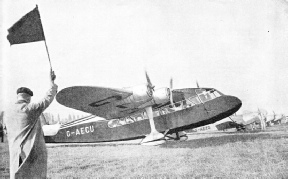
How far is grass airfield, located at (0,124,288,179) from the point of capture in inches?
107

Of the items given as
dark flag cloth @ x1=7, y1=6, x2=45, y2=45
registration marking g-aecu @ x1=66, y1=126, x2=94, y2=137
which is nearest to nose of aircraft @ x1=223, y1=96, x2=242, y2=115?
registration marking g-aecu @ x1=66, y1=126, x2=94, y2=137

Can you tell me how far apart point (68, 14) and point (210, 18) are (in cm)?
176

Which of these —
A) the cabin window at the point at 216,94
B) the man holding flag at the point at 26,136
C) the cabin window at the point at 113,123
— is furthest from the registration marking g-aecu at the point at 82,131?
Answer: the cabin window at the point at 216,94

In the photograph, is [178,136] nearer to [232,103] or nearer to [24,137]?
[232,103]

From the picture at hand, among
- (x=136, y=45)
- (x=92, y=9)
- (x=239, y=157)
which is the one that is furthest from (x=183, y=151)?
(x=92, y=9)

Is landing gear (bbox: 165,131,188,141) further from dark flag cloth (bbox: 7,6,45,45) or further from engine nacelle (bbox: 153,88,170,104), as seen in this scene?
dark flag cloth (bbox: 7,6,45,45)

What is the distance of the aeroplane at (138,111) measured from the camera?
3.11 meters

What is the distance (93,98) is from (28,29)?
109cm

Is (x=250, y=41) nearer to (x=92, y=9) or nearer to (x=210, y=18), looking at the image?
(x=210, y=18)

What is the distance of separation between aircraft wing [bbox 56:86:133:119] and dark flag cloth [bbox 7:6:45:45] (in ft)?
2.02

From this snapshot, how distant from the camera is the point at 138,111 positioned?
3852 mm

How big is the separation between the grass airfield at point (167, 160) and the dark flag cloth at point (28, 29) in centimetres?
116

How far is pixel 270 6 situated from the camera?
11.4 ft

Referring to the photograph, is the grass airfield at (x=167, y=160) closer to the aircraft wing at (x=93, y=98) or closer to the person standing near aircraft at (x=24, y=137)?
the aircraft wing at (x=93, y=98)
